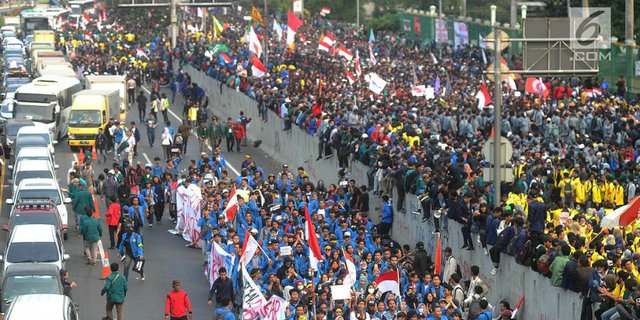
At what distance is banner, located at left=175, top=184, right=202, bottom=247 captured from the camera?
3494 centimetres

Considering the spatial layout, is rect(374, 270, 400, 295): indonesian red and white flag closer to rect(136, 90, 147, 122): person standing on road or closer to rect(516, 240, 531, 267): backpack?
rect(516, 240, 531, 267): backpack

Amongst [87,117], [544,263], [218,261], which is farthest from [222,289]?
[87,117]

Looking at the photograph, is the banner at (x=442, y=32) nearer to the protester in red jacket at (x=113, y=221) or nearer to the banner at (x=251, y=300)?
the protester in red jacket at (x=113, y=221)

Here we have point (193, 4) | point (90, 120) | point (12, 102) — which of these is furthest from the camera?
point (193, 4)

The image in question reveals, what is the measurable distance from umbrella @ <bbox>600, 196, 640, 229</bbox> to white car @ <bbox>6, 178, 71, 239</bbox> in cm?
1269

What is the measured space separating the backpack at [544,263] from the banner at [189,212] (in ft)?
35.3

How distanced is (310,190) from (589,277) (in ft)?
38.0

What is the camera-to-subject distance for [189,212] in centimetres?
3550

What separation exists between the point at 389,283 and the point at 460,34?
2021 inches

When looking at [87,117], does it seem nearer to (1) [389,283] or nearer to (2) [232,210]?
→ (2) [232,210]

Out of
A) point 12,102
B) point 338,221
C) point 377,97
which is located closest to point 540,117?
point 377,97

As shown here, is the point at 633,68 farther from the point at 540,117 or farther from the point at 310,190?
the point at 310,190

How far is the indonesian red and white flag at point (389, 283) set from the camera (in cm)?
2606

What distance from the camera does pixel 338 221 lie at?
3059 centimetres
